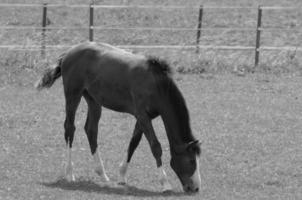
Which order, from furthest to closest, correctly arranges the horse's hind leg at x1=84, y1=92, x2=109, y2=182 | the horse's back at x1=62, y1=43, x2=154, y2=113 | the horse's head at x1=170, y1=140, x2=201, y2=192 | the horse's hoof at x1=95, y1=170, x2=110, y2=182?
the horse's hind leg at x1=84, y1=92, x2=109, y2=182 → the horse's hoof at x1=95, y1=170, x2=110, y2=182 → the horse's back at x1=62, y1=43, x2=154, y2=113 → the horse's head at x1=170, y1=140, x2=201, y2=192

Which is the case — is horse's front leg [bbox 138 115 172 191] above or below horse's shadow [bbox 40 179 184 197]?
above

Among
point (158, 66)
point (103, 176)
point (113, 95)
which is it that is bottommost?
point (103, 176)

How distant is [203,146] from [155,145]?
2.71 metres

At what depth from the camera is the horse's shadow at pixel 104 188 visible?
953 centimetres

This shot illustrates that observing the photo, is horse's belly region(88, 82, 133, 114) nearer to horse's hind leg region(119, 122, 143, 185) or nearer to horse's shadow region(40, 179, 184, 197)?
horse's hind leg region(119, 122, 143, 185)

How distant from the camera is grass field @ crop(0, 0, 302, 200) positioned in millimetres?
9930

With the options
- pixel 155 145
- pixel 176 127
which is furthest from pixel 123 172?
pixel 176 127

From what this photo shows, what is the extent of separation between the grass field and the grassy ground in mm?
14

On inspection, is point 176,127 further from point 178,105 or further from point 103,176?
point 103,176

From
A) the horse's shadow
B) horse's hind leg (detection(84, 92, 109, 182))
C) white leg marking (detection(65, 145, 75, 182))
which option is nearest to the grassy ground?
the horse's shadow

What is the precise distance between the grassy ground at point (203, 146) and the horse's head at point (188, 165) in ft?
0.52

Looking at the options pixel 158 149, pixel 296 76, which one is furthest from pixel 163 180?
pixel 296 76

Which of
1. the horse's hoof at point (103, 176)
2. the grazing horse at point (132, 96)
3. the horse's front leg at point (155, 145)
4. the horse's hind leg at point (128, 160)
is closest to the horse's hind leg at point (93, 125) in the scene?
the grazing horse at point (132, 96)

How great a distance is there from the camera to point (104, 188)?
988cm
